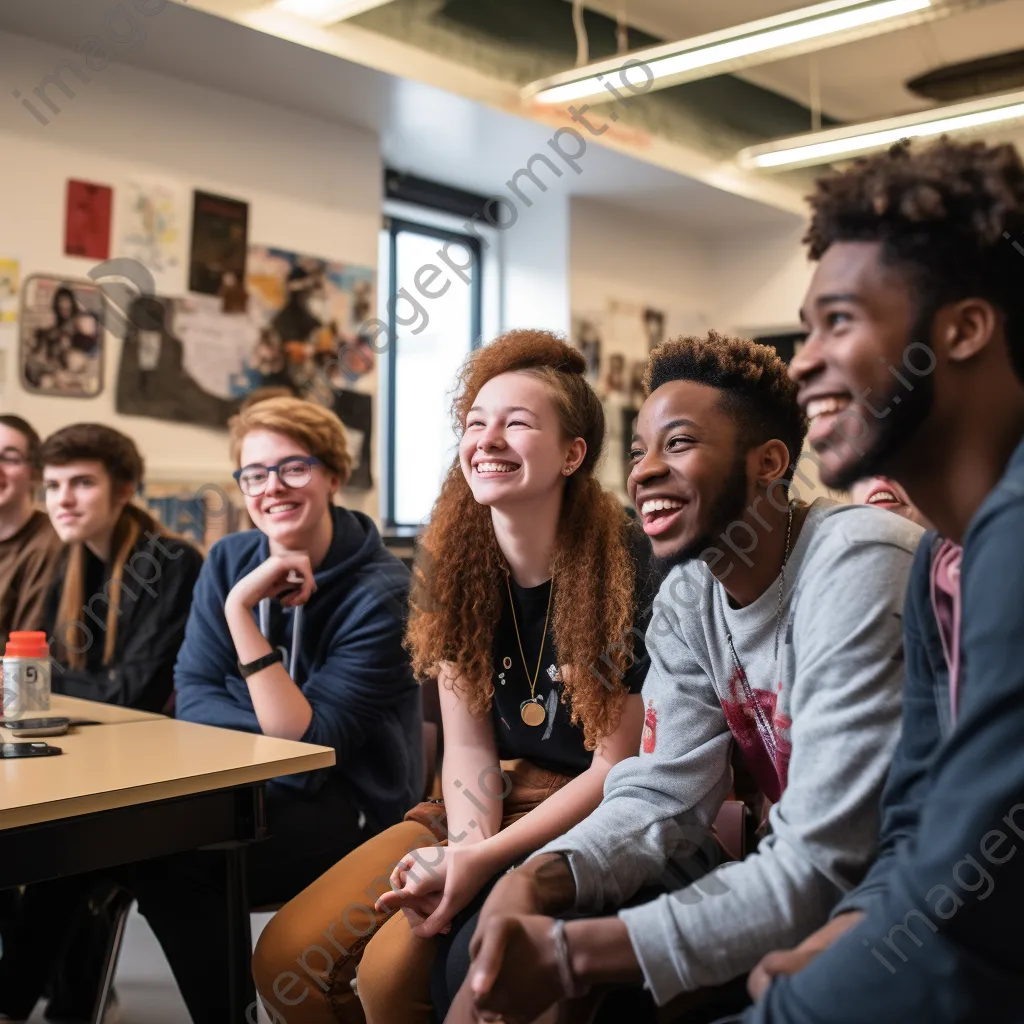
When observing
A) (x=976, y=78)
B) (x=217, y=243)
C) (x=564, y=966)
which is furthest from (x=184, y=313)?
(x=976, y=78)

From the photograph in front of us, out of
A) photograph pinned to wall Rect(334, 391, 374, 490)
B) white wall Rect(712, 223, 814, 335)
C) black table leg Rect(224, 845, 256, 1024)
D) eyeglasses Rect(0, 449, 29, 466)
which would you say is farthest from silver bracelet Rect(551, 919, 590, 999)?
white wall Rect(712, 223, 814, 335)

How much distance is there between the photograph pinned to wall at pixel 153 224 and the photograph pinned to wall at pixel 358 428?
83 centimetres

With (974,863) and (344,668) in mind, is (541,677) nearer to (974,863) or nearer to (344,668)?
(344,668)

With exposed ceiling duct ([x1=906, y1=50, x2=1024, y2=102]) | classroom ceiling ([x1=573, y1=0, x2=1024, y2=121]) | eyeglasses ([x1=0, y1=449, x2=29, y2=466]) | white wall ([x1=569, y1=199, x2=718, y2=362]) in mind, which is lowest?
eyeglasses ([x1=0, y1=449, x2=29, y2=466])

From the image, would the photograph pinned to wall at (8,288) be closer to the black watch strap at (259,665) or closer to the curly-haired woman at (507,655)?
the black watch strap at (259,665)

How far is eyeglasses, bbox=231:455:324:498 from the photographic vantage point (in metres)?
2.28

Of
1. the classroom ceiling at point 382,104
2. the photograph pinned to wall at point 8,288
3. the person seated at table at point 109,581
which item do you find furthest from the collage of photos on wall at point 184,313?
the person seated at table at point 109,581

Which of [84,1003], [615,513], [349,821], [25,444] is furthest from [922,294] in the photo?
[25,444]

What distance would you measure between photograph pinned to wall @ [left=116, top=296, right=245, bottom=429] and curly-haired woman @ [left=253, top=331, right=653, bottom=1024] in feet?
7.00

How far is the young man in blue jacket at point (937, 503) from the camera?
86 centimetres

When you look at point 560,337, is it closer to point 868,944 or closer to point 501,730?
point 501,730

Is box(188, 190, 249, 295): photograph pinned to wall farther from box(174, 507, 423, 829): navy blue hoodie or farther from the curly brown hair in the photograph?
the curly brown hair

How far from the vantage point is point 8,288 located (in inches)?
134

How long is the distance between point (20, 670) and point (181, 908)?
535mm
